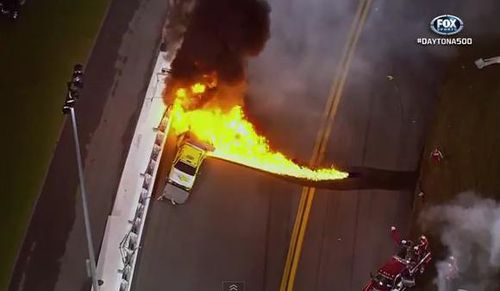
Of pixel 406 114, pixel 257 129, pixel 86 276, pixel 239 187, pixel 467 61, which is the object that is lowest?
pixel 86 276

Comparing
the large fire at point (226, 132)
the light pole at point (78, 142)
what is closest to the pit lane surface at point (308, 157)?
the large fire at point (226, 132)

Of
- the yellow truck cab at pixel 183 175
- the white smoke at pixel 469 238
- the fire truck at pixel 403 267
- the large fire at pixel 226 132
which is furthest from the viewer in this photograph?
the large fire at pixel 226 132

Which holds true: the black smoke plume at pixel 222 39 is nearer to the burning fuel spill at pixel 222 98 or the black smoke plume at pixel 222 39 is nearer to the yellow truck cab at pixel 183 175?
the burning fuel spill at pixel 222 98

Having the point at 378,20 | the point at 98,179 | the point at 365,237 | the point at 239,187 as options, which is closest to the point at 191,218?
A: the point at 239,187

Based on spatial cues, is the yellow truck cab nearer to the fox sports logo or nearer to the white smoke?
the white smoke

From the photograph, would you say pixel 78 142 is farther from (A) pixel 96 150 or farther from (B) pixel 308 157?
(B) pixel 308 157

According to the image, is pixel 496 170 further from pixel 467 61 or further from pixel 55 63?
pixel 55 63
